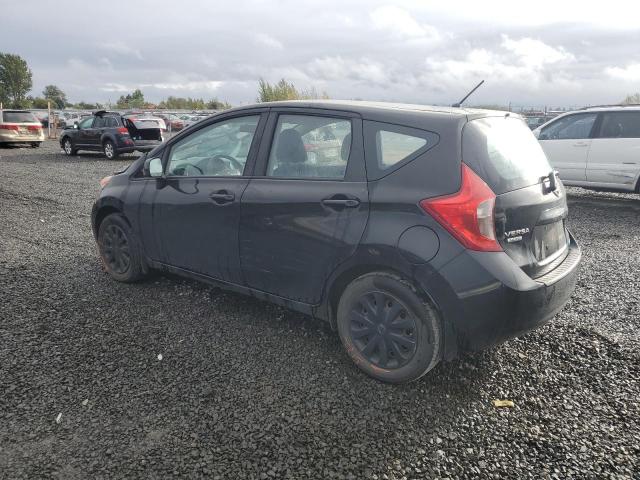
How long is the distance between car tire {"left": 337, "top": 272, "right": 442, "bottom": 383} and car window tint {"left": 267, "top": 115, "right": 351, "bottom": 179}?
29.2 inches

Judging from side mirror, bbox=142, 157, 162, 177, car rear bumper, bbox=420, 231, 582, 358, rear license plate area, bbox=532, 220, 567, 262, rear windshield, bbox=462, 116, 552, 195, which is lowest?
car rear bumper, bbox=420, 231, 582, 358

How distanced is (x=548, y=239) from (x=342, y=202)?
130 cm

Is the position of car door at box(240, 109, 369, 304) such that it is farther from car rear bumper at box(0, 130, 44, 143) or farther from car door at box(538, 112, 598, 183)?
car rear bumper at box(0, 130, 44, 143)

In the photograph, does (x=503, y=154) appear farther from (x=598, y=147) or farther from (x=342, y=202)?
(x=598, y=147)

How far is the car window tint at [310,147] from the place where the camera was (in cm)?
325

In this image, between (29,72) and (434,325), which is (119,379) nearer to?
(434,325)

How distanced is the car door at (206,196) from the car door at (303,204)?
0.47 feet

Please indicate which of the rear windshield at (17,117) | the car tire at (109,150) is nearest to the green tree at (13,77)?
the rear windshield at (17,117)

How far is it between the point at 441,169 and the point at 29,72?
96867 mm

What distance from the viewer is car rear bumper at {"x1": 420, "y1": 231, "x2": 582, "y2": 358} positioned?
2.73m

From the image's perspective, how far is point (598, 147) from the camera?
9258mm

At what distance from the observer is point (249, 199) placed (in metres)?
3.57

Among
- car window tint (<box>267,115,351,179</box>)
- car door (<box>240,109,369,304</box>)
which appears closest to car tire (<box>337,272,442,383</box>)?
car door (<box>240,109,369,304</box>)

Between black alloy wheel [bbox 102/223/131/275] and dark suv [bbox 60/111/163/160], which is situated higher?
dark suv [bbox 60/111/163/160]
